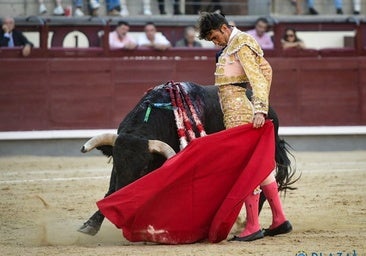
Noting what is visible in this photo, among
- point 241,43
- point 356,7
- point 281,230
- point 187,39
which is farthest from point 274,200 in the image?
point 356,7

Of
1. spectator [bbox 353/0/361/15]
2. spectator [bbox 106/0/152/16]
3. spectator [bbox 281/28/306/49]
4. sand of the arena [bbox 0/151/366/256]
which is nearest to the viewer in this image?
sand of the arena [bbox 0/151/366/256]

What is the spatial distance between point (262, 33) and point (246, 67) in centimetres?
527

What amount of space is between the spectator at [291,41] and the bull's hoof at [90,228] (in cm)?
539

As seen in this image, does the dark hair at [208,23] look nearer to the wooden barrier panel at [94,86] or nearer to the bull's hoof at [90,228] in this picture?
the bull's hoof at [90,228]

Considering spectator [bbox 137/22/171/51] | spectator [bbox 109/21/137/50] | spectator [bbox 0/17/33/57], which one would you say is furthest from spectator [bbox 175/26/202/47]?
spectator [bbox 0/17/33/57]

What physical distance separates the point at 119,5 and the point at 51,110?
1532 millimetres

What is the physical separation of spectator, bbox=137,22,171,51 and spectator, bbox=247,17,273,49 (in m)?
0.91

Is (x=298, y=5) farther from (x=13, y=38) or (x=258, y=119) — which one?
(x=258, y=119)

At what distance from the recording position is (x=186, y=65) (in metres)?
9.46

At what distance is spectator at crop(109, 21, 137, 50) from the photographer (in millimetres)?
9281

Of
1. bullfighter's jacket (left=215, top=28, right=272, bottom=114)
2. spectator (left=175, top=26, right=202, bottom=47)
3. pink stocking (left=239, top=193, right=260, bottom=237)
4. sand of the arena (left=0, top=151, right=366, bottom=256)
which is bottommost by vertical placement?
sand of the arena (left=0, top=151, right=366, bottom=256)

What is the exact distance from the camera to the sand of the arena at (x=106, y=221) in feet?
13.9

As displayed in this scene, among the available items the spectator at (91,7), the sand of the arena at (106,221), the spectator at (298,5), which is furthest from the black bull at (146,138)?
the spectator at (298,5)

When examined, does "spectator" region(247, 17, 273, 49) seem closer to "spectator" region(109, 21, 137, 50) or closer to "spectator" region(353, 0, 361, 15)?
"spectator" region(109, 21, 137, 50)
